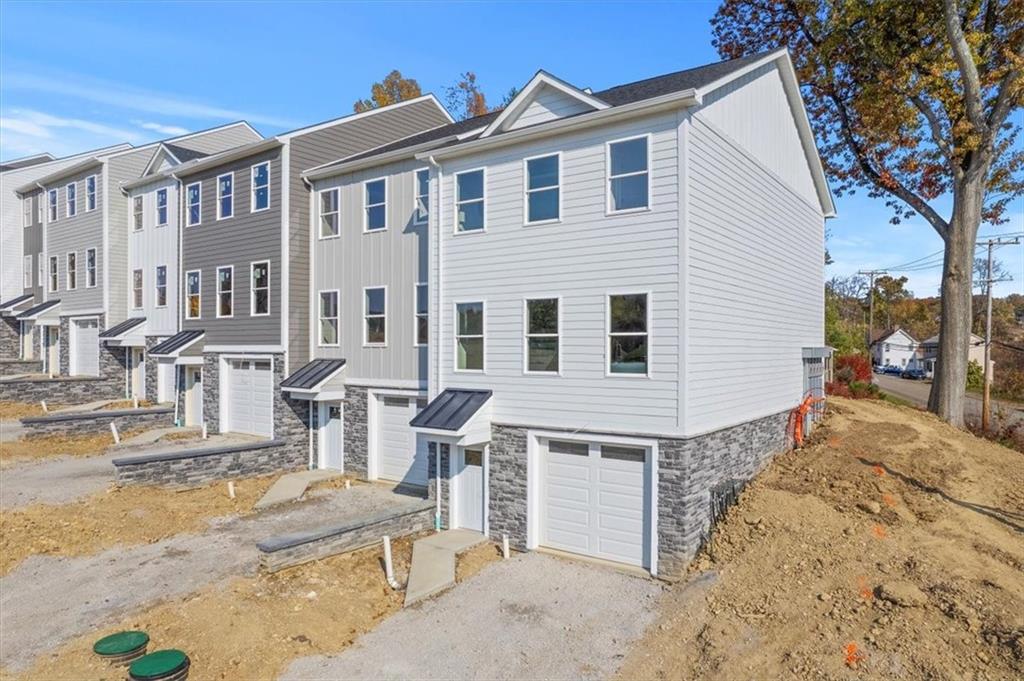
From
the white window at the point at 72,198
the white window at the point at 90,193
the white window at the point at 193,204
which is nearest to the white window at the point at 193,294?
the white window at the point at 193,204

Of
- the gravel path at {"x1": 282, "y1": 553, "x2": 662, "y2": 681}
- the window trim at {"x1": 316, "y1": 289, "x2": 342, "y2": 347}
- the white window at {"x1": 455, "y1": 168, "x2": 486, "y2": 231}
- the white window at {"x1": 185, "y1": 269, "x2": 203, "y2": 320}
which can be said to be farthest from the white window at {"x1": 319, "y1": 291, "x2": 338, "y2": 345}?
the gravel path at {"x1": 282, "y1": 553, "x2": 662, "y2": 681}

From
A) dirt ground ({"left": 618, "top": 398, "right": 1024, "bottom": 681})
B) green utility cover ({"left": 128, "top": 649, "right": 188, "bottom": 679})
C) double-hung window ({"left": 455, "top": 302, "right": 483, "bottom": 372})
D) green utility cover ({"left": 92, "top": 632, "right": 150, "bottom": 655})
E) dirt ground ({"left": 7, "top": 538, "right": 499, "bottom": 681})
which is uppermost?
double-hung window ({"left": 455, "top": 302, "right": 483, "bottom": 372})

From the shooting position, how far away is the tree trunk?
19.4m

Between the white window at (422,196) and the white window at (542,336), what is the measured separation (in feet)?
16.5

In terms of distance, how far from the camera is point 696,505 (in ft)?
34.4

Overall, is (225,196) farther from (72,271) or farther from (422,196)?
(72,271)

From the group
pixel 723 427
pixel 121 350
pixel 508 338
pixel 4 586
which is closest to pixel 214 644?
pixel 4 586

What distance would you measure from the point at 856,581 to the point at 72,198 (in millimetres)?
32801

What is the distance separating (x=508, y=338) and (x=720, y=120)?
5818mm

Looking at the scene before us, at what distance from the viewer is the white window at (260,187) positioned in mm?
18500

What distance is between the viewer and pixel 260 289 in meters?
18.6

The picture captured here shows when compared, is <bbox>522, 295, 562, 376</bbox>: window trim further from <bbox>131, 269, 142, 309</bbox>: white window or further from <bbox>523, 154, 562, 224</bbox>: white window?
<bbox>131, 269, 142, 309</bbox>: white window

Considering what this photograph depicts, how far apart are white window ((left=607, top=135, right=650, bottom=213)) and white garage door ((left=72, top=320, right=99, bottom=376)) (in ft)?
81.1

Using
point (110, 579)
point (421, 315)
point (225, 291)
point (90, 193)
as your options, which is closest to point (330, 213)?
point (421, 315)
